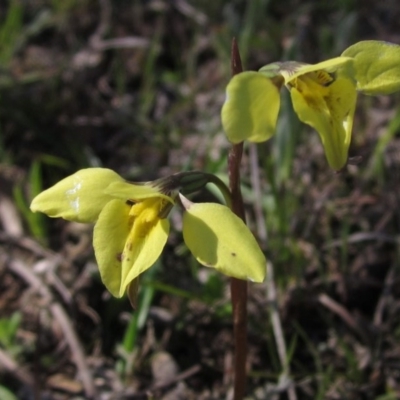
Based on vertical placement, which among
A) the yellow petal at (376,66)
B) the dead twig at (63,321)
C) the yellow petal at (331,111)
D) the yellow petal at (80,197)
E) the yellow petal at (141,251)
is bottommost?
the dead twig at (63,321)

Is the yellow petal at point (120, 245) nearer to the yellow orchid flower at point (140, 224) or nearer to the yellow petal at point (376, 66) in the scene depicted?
the yellow orchid flower at point (140, 224)

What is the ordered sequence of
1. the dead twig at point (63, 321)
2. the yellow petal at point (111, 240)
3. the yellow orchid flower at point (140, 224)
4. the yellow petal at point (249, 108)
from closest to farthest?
the yellow petal at point (249, 108) < the yellow orchid flower at point (140, 224) < the yellow petal at point (111, 240) < the dead twig at point (63, 321)

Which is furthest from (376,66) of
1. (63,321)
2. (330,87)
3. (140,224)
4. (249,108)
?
(63,321)

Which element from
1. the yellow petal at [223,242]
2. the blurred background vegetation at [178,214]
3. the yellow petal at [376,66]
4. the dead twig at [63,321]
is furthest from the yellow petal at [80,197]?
the dead twig at [63,321]

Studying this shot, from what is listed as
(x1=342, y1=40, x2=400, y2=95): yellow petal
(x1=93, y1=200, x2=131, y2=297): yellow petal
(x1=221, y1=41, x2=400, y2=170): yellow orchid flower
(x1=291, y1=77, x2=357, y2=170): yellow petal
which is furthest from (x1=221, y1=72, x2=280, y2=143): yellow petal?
(x1=93, y1=200, x2=131, y2=297): yellow petal

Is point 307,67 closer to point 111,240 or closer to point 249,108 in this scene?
point 249,108

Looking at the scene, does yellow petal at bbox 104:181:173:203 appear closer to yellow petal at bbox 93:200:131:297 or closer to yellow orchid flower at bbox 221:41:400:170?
yellow petal at bbox 93:200:131:297

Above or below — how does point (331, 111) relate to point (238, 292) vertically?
above
